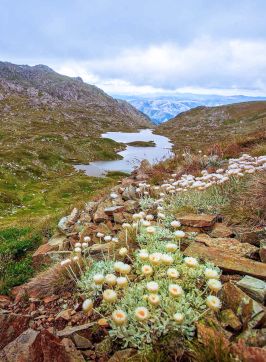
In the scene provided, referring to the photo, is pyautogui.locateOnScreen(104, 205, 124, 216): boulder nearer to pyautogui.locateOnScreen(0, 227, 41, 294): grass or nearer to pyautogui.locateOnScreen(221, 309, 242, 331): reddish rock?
pyautogui.locateOnScreen(0, 227, 41, 294): grass

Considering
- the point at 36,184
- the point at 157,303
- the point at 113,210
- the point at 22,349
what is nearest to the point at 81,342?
the point at 22,349

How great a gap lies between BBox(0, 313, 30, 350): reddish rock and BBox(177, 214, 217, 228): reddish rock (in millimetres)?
3669

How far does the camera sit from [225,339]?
3.65m

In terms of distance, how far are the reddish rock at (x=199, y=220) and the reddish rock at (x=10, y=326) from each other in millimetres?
3669

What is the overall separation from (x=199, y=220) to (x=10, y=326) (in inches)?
162

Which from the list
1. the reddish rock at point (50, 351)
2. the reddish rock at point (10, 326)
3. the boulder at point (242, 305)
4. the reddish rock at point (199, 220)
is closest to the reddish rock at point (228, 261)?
the boulder at point (242, 305)

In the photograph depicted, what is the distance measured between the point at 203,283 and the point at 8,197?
38601 millimetres

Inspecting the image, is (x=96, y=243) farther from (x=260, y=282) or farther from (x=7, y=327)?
(x=260, y=282)

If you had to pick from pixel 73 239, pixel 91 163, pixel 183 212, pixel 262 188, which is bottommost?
pixel 91 163

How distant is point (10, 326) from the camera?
207 inches

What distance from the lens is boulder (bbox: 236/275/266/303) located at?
14.9 feet

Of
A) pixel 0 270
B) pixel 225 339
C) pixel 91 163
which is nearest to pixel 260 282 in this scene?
pixel 225 339

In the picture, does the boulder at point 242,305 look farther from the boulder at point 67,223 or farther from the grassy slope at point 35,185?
the boulder at point 67,223

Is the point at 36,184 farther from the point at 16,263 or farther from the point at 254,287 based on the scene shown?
the point at 254,287
